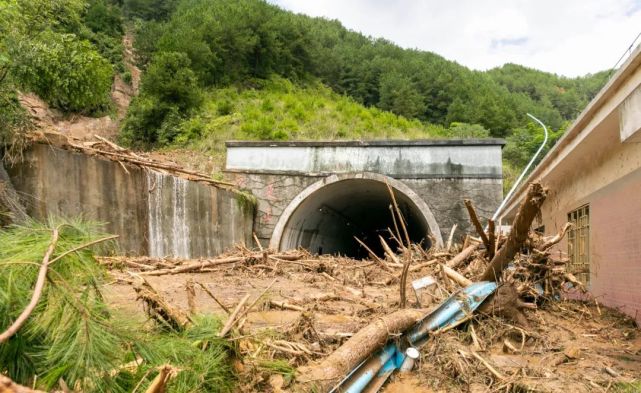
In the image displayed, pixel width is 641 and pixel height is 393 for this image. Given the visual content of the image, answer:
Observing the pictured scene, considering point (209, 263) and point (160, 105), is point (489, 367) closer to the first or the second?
point (209, 263)

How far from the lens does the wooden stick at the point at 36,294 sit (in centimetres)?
173

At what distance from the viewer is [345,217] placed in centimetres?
1920

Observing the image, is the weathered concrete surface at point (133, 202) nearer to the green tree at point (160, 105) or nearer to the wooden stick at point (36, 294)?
the wooden stick at point (36, 294)

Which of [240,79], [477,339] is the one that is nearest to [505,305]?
[477,339]

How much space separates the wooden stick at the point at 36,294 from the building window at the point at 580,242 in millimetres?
7228

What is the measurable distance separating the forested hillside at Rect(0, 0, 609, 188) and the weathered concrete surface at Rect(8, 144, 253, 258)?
1.32 m

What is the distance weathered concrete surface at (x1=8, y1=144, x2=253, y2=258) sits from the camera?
7.82 meters

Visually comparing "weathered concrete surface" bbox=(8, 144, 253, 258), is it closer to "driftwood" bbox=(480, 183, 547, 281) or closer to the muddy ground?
the muddy ground

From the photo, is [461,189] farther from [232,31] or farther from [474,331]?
[232,31]

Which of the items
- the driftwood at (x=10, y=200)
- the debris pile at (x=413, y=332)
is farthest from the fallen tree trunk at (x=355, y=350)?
the driftwood at (x=10, y=200)

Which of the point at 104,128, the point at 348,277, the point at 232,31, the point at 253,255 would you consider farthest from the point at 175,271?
the point at 232,31

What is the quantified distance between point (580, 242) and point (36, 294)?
840 centimetres

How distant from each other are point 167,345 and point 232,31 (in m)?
27.9

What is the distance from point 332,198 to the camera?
16453 mm
